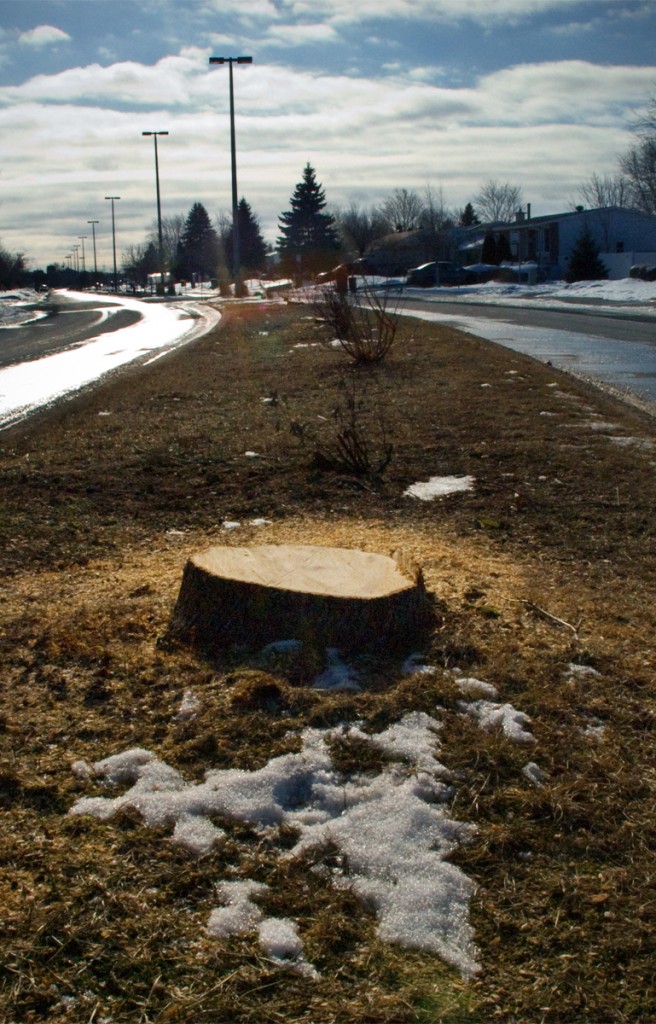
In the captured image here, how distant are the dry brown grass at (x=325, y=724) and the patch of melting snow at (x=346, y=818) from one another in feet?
0.15

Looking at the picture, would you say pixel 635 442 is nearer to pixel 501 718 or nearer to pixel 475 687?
pixel 475 687

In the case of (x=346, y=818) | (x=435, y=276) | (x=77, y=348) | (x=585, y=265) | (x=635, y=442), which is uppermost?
(x=435, y=276)

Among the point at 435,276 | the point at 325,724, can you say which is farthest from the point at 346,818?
the point at 435,276

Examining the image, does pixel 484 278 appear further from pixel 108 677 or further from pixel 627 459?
pixel 108 677

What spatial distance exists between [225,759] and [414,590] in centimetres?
101

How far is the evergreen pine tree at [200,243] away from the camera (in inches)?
4456

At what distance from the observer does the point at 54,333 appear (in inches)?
995

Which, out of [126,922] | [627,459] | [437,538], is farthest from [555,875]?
[627,459]

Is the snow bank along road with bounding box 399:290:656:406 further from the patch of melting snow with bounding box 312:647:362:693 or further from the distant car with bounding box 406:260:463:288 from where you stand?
the distant car with bounding box 406:260:463:288

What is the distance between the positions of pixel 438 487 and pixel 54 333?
69.4 ft

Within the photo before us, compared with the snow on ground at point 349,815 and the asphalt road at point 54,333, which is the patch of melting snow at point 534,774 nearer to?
the snow on ground at point 349,815

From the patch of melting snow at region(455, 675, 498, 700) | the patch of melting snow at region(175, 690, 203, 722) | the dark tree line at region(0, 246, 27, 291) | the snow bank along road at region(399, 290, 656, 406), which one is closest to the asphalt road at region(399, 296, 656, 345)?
the snow bank along road at region(399, 290, 656, 406)

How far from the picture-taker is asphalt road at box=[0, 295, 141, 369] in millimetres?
19453

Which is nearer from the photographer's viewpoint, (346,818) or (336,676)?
(346,818)
